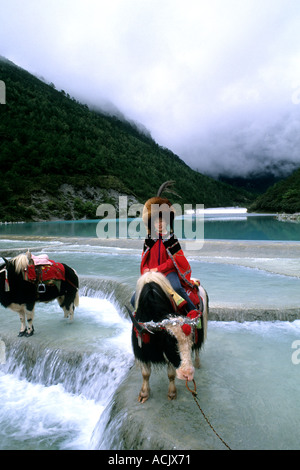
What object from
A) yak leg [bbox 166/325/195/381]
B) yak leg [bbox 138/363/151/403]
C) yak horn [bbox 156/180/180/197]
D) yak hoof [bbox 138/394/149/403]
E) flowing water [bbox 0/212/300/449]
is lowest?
flowing water [bbox 0/212/300/449]

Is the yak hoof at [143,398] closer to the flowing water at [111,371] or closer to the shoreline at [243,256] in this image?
the flowing water at [111,371]

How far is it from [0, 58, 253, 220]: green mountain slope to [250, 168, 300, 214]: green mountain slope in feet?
84.9

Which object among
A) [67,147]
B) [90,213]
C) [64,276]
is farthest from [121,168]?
[64,276]

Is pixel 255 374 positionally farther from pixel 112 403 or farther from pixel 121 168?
pixel 121 168

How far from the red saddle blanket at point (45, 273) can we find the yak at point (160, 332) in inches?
138

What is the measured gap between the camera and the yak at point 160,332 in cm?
323

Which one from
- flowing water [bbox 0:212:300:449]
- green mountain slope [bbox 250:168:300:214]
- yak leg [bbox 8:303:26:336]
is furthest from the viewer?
green mountain slope [bbox 250:168:300:214]

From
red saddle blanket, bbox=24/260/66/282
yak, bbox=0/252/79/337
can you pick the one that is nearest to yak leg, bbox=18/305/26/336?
yak, bbox=0/252/79/337

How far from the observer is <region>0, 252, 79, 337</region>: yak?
6207mm

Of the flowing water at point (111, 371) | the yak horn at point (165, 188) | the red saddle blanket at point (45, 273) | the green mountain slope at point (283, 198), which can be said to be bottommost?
the flowing water at point (111, 371)

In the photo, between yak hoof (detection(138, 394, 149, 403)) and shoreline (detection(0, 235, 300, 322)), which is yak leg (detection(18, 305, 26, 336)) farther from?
shoreline (detection(0, 235, 300, 322))

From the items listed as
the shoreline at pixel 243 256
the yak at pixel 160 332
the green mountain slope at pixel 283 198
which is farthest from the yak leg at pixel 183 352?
the green mountain slope at pixel 283 198

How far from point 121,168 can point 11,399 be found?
12140 cm
